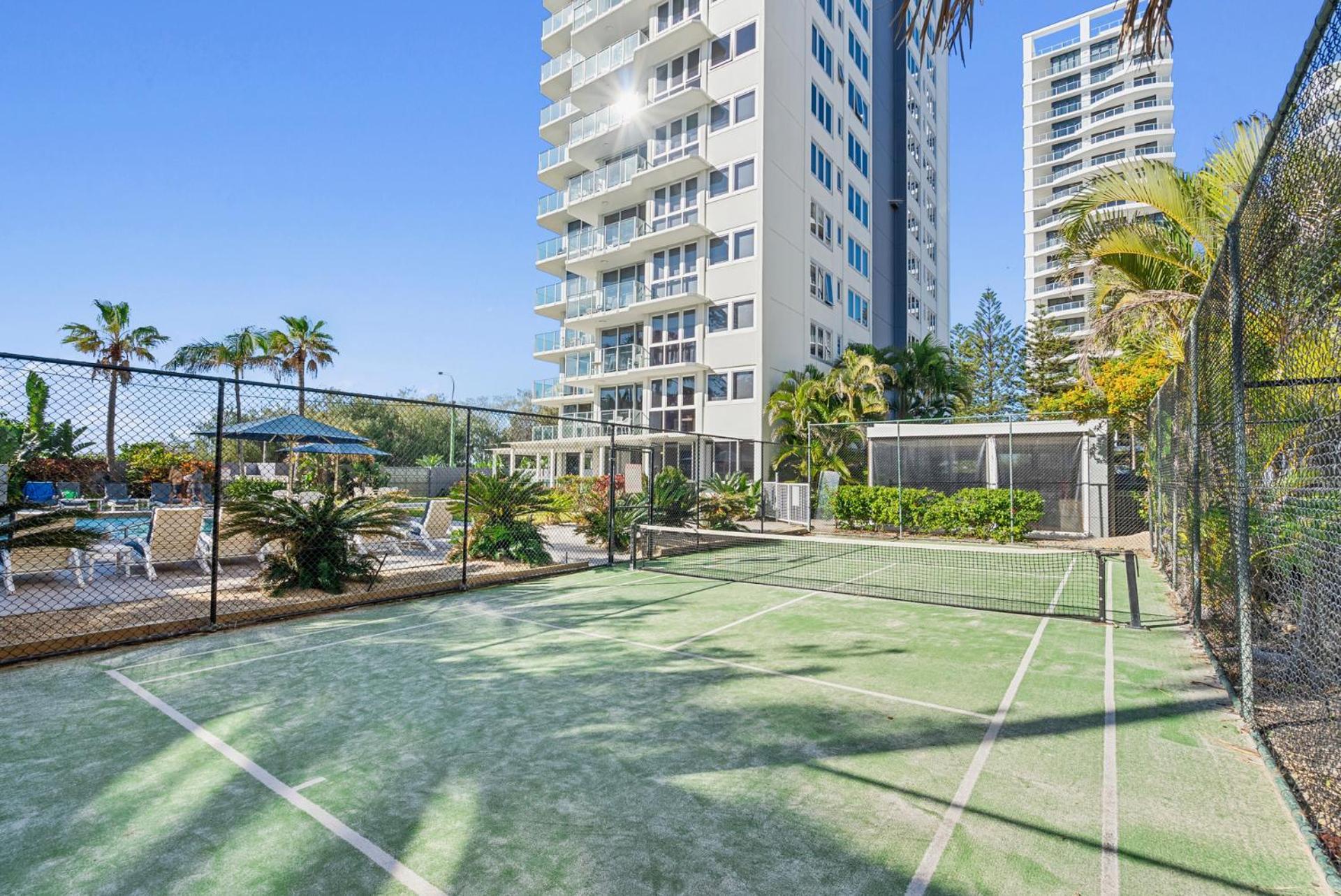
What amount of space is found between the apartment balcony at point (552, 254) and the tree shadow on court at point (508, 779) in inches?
1272

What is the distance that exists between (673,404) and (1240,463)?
2609cm

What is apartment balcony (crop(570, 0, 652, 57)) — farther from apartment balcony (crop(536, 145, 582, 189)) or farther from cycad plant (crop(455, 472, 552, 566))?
cycad plant (crop(455, 472, 552, 566))

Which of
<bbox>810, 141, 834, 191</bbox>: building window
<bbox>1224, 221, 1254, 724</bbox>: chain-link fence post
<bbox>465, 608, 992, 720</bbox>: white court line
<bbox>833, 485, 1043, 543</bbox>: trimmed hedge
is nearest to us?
<bbox>1224, 221, 1254, 724</bbox>: chain-link fence post

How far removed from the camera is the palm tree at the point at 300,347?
122 feet

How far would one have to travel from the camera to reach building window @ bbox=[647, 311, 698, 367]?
97.1 ft

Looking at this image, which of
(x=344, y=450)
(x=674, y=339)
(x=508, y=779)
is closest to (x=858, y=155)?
(x=674, y=339)

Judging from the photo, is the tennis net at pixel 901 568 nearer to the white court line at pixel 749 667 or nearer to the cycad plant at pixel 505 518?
the cycad plant at pixel 505 518

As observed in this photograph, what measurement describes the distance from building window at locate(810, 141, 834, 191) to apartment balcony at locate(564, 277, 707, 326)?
827 cm

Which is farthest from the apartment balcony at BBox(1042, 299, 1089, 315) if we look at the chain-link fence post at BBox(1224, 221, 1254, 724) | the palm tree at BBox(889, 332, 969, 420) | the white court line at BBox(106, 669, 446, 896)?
the white court line at BBox(106, 669, 446, 896)

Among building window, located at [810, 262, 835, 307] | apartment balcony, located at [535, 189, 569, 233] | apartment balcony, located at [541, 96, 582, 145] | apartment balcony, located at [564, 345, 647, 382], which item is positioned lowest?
apartment balcony, located at [564, 345, 647, 382]

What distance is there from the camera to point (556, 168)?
3606 centimetres

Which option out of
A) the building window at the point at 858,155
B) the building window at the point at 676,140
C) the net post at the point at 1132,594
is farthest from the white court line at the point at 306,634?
the building window at the point at 858,155

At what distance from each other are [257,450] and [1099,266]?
1108 inches

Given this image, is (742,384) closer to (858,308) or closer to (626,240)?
(626,240)
